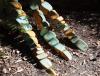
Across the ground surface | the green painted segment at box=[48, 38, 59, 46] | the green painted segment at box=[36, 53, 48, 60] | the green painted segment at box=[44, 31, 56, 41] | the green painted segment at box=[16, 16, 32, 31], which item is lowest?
the ground surface

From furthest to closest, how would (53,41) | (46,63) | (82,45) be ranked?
(82,45)
(53,41)
(46,63)

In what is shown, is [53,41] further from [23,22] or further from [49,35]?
[23,22]

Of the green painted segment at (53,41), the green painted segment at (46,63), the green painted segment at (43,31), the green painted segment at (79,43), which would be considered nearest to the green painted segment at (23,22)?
the green painted segment at (43,31)

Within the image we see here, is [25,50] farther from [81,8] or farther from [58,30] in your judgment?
[81,8]

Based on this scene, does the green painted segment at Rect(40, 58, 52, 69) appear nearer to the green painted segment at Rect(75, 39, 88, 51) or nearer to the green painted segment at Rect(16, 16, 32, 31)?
the green painted segment at Rect(16, 16, 32, 31)

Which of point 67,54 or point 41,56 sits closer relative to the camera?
point 41,56

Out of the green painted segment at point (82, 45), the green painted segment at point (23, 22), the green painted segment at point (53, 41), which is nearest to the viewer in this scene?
the green painted segment at point (23, 22)

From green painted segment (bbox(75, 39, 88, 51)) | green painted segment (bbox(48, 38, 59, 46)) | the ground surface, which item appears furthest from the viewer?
green painted segment (bbox(75, 39, 88, 51))

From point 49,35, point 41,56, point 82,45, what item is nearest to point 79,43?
point 82,45

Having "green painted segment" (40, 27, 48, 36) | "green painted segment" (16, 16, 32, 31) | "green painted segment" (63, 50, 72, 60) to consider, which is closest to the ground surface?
"green painted segment" (63, 50, 72, 60)

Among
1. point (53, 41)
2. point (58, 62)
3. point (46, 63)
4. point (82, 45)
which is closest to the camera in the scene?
point (46, 63)

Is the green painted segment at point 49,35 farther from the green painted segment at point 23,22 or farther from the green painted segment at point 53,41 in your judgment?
the green painted segment at point 23,22

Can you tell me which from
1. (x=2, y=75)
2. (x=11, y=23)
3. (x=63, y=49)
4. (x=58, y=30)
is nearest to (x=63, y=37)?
(x=58, y=30)

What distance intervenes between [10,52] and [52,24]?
0.76 meters
